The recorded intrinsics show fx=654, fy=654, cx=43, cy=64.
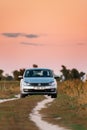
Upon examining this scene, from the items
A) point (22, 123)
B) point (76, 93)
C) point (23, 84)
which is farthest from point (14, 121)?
point (76, 93)

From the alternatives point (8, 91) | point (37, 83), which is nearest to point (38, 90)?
point (37, 83)

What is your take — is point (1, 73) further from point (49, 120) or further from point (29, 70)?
point (49, 120)

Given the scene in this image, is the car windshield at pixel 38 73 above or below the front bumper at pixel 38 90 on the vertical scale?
above

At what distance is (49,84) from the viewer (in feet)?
132

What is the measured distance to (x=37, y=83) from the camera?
4012cm

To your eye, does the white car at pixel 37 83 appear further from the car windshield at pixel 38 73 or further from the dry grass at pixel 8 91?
the dry grass at pixel 8 91

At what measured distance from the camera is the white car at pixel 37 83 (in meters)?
40.1

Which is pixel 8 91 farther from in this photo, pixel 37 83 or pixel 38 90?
pixel 37 83

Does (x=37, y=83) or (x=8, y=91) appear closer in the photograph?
(x=37, y=83)

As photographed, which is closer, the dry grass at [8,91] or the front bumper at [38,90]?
the front bumper at [38,90]

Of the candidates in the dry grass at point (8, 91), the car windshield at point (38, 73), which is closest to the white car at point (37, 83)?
the car windshield at point (38, 73)

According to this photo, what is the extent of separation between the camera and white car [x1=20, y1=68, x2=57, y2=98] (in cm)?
4009

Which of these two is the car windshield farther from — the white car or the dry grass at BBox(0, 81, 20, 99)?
the dry grass at BBox(0, 81, 20, 99)

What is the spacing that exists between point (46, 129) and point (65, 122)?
3.30 m
